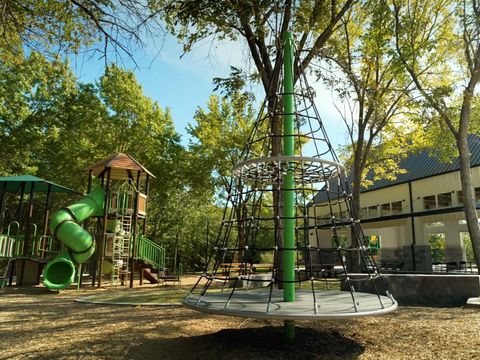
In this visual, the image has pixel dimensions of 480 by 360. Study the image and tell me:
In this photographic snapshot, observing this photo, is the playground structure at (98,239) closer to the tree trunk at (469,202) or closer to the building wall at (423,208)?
the tree trunk at (469,202)

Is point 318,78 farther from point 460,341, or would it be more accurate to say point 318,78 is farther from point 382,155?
point 382,155

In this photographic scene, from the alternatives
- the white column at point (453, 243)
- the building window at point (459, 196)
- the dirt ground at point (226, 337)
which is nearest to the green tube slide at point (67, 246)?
the dirt ground at point (226, 337)

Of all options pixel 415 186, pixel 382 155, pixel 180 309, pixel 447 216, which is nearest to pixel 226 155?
pixel 382 155

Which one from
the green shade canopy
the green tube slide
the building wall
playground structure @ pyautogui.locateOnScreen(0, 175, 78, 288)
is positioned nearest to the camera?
the green tube slide

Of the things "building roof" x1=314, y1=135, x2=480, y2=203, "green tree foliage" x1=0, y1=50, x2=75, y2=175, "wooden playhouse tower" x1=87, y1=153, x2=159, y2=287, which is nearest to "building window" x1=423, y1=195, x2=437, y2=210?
"building roof" x1=314, y1=135, x2=480, y2=203

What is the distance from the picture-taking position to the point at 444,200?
872 inches

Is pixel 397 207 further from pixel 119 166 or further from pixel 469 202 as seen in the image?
pixel 119 166

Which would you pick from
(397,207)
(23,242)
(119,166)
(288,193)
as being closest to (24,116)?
(23,242)

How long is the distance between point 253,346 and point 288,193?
195 centimetres

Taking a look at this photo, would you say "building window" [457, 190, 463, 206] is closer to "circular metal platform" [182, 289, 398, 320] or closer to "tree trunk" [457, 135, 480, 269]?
"tree trunk" [457, 135, 480, 269]

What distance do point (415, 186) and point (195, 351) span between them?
21420 mm

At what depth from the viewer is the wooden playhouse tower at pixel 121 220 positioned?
1562cm

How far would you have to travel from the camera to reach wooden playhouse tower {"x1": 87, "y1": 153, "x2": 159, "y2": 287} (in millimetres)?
15625

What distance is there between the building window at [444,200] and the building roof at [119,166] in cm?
1635
